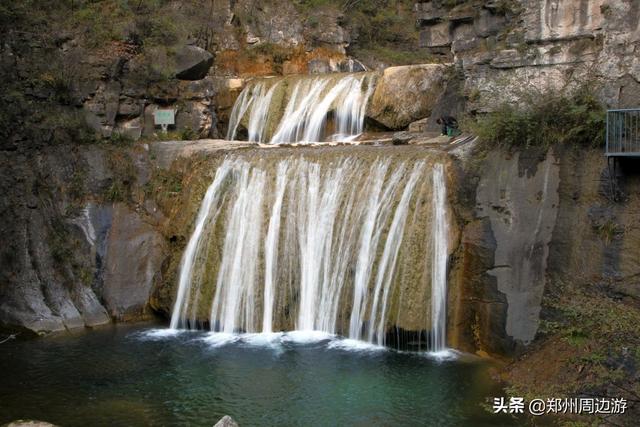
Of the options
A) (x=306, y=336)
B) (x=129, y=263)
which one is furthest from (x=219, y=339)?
(x=129, y=263)

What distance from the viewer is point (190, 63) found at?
18500 mm

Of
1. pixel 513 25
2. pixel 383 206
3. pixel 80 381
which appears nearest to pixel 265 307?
pixel 383 206

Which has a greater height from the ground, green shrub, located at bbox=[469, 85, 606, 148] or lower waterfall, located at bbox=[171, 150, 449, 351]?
green shrub, located at bbox=[469, 85, 606, 148]

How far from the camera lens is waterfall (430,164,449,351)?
455 inches

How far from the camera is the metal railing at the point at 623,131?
1015 centimetres

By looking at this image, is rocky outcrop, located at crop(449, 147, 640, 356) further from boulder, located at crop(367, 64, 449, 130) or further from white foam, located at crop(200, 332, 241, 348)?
boulder, located at crop(367, 64, 449, 130)

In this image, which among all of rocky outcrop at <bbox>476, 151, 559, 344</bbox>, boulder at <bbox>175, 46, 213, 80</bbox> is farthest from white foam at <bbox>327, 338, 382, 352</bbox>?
boulder at <bbox>175, 46, 213, 80</bbox>

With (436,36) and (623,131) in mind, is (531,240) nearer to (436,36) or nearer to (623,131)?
(623,131)

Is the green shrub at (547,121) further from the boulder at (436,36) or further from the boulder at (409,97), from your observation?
the boulder at (409,97)

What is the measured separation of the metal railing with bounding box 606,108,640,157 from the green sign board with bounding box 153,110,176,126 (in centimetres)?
1116

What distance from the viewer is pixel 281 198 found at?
1383 cm

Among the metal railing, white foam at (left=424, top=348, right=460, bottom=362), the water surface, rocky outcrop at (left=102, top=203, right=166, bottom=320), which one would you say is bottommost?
the water surface

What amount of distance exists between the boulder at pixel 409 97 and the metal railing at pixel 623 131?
21.8 ft

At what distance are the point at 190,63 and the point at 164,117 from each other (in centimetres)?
185
